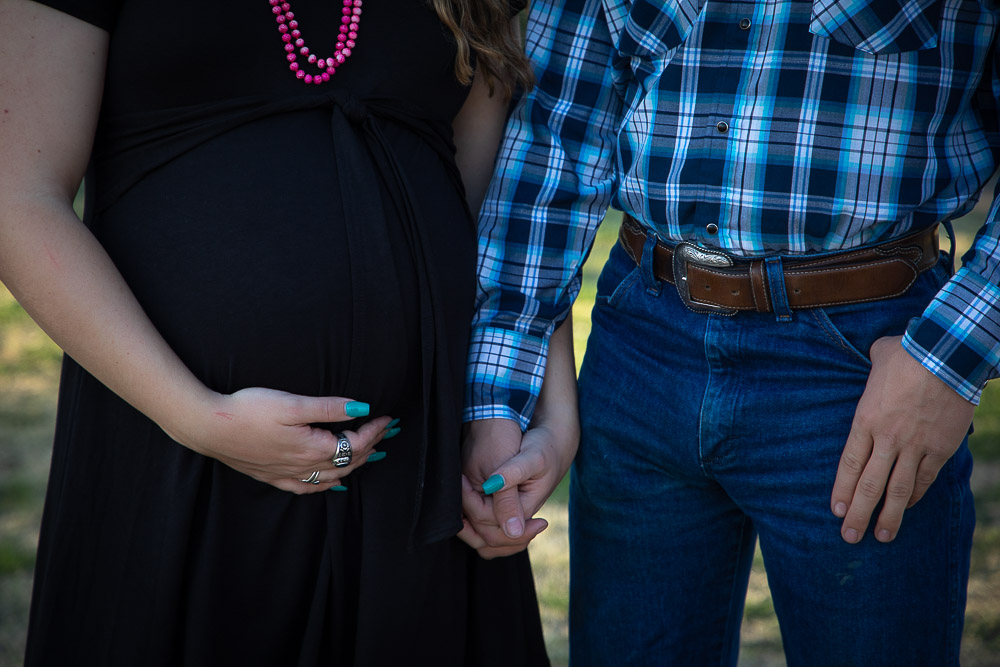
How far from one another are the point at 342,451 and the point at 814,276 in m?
0.73

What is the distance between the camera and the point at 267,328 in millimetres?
1188

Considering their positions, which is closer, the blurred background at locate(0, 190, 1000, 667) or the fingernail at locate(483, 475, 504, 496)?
the fingernail at locate(483, 475, 504, 496)

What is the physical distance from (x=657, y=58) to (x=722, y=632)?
1013 millimetres

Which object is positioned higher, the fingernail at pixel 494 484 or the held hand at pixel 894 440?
the held hand at pixel 894 440

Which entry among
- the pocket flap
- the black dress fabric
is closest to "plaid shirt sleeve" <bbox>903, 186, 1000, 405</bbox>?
the pocket flap

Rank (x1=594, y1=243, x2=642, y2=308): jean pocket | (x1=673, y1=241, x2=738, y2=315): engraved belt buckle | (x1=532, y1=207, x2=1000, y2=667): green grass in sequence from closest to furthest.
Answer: (x1=673, y1=241, x2=738, y2=315): engraved belt buckle → (x1=594, y1=243, x2=642, y2=308): jean pocket → (x1=532, y1=207, x2=1000, y2=667): green grass

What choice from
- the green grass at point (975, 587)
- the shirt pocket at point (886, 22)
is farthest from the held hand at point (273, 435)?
the green grass at point (975, 587)

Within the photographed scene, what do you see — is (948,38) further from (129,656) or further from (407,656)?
(129,656)

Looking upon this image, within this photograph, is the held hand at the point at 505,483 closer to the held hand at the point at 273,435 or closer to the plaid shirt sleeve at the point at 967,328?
the held hand at the point at 273,435

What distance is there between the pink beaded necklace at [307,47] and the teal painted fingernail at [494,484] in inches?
26.0

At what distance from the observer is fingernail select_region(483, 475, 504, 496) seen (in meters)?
1.34

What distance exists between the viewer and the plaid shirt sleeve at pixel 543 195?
148 cm

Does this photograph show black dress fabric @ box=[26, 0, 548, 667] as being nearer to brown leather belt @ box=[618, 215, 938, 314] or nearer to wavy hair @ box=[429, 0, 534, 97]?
wavy hair @ box=[429, 0, 534, 97]

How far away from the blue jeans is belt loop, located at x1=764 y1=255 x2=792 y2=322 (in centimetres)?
2
